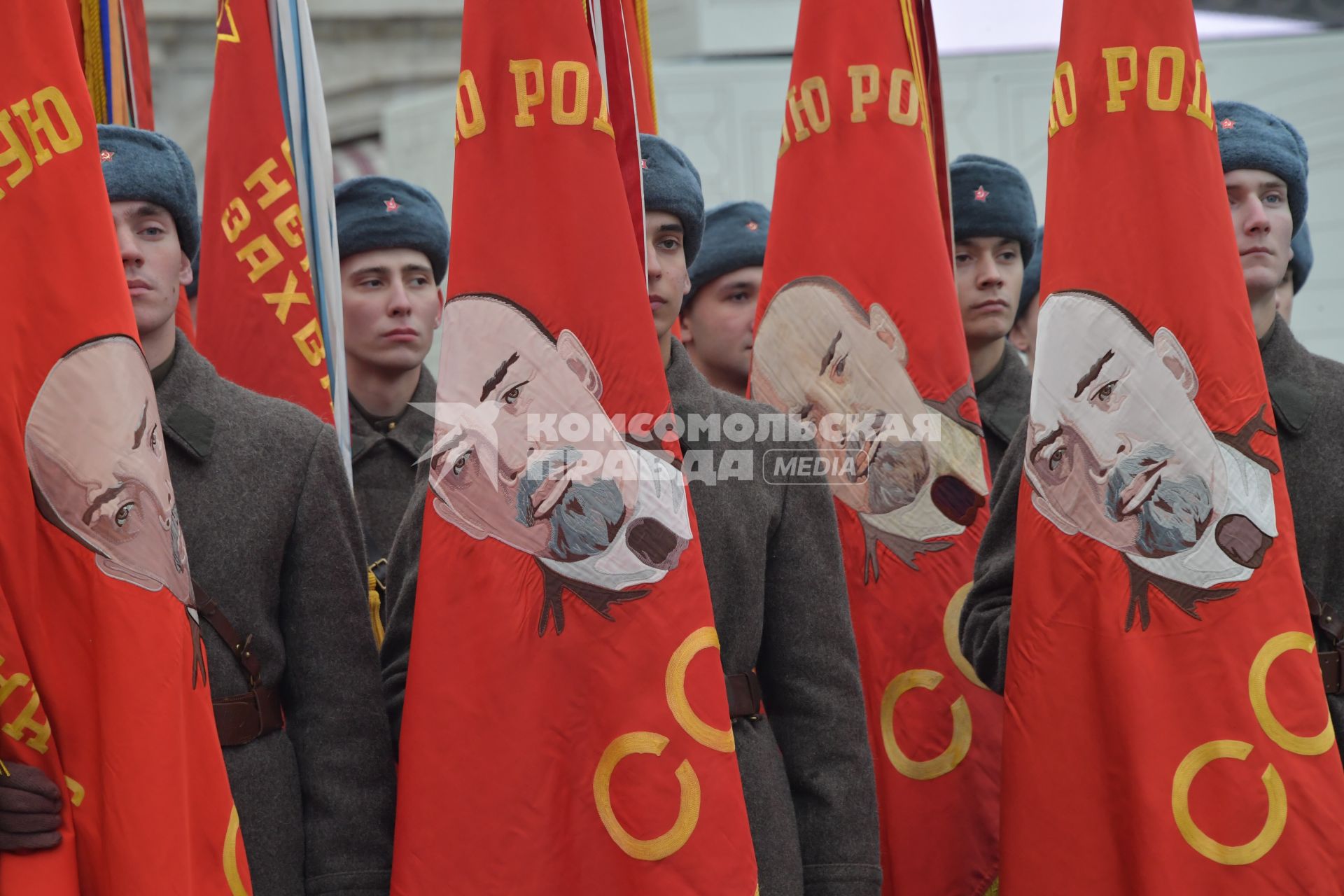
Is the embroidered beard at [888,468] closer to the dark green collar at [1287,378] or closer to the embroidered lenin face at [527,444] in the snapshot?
the dark green collar at [1287,378]

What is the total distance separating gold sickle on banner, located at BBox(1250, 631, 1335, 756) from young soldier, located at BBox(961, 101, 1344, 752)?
176 mm

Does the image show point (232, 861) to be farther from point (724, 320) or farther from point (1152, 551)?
point (724, 320)

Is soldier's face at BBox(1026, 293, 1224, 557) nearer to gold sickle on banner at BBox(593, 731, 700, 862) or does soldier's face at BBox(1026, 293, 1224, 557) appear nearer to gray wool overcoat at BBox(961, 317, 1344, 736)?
gray wool overcoat at BBox(961, 317, 1344, 736)

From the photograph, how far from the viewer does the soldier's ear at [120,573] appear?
220cm

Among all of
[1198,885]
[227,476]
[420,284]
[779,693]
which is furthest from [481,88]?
[420,284]

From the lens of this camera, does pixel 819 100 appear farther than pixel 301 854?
Yes

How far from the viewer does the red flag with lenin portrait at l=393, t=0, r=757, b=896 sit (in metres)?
2.44

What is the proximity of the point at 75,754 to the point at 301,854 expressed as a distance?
0.50 meters

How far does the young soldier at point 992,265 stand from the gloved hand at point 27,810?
8.91 ft

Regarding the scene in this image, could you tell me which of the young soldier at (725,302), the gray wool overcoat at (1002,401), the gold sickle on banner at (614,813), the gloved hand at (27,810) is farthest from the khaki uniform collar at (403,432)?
the gloved hand at (27,810)

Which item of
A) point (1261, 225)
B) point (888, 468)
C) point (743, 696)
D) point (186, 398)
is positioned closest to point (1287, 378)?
point (1261, 225)

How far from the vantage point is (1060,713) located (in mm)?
2717

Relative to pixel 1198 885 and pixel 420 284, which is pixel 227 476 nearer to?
pixel 1198 885

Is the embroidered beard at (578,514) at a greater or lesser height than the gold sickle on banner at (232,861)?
greater
